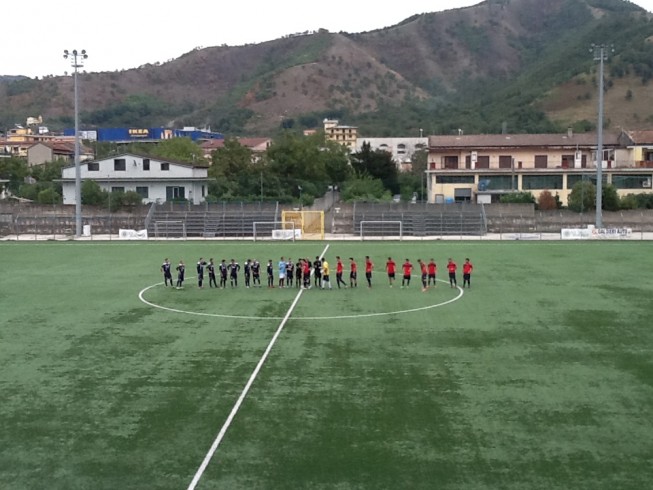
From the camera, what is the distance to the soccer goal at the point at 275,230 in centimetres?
5428

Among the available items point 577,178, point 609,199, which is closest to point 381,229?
point 609,199

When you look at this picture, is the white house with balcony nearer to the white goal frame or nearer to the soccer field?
the white goal frame

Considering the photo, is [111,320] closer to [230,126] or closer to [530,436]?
[530,436]

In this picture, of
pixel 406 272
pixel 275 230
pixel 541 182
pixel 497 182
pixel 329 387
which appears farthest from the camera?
pixel 497 182

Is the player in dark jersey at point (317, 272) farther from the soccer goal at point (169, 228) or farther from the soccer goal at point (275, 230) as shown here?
the soccer goal at point (169, 228)

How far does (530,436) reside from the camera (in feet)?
44.7

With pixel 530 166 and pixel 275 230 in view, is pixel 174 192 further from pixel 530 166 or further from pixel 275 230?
pixel 530 166

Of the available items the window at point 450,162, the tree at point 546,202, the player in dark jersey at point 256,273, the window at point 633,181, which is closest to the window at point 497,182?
the window at point 450,162

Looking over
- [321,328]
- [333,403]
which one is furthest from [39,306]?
[333,403]

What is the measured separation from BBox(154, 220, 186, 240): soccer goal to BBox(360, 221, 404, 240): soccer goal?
44.4 feet

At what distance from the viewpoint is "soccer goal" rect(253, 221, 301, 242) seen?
2137 inches

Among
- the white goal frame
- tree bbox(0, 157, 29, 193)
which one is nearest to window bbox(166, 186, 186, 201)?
the white goal frame

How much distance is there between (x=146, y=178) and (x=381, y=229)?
73.5ft

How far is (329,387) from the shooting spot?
1659 cm
